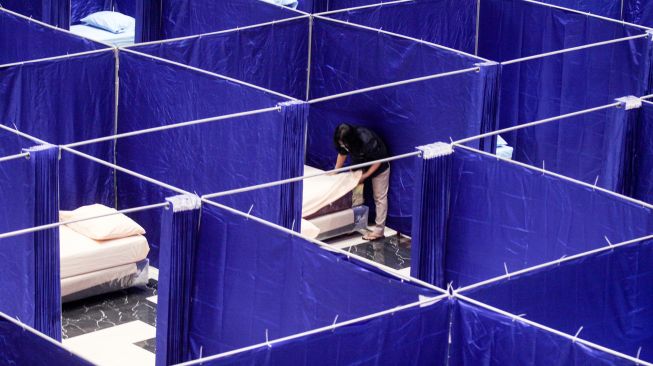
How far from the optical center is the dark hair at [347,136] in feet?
37.9

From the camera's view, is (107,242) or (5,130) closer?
(5,130)

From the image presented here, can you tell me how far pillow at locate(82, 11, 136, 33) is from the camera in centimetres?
1556

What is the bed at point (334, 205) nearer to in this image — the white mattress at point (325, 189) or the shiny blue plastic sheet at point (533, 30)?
the white mattress at point (325, 189)

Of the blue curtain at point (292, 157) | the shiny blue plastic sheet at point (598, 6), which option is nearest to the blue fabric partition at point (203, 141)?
the blue curtain at point (292, 157)

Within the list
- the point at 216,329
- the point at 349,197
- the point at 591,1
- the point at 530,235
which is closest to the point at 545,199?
the point at 530,235

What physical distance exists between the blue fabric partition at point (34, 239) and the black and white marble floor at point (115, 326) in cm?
42

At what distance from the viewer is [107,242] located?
1019cm

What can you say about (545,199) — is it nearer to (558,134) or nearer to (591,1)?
(558,134)

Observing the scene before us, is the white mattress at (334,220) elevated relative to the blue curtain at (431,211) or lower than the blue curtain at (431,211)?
lower

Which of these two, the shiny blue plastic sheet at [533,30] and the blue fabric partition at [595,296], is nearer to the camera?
the blue fabric partition at [595,296]

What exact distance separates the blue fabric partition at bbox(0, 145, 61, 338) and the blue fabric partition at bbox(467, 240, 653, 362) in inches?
120

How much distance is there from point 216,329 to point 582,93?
16.6 feet

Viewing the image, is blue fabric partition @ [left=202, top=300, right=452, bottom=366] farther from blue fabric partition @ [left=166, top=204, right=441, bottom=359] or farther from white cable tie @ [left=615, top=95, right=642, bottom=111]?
white cable tie @ [left=615, top=95, right=642, bottom=111]

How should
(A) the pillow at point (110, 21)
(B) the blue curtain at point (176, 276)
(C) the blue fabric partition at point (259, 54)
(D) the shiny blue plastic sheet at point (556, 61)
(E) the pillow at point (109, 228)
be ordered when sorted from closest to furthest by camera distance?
(B) the blue curtain at point (176, 276)
(E) the pillow at point (109, 228)
(C) the blue fabric partition at point (259, 54)
(D) the shiny blue plastic sheet at point (556, 61)
(A) the pillow at point (110, 21)
